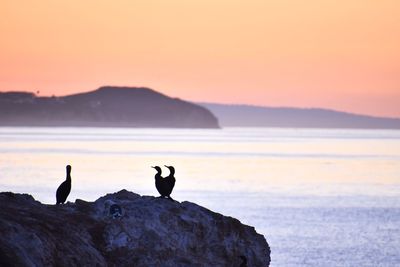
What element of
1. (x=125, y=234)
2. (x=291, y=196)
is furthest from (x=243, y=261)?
(x=291, y=196)

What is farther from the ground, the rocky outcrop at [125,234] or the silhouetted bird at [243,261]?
the rocky outcrop at [125,234]

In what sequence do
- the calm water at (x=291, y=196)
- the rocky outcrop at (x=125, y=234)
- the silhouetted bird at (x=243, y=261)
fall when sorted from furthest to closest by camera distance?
1. the calm water at (x=291, y=196)
2. the silhouetted bird at (x=243, y=261)
3. the rocky outcrop at (x=125, y=234)

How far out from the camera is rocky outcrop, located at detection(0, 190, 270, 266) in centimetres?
2017

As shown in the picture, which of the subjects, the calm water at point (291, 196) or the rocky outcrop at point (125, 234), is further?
the calm water at point (291, 196)

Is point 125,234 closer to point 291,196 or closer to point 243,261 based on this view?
point 243,261

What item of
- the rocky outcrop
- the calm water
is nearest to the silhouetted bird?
the rocky outcrop

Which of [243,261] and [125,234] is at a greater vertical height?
[125,234]

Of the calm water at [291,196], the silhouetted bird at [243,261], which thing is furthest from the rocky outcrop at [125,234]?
the calm water at [291,196]

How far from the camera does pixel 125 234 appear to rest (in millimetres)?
22562

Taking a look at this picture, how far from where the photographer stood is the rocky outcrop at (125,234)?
20.2 m

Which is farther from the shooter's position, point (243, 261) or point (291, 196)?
point (291, 196)

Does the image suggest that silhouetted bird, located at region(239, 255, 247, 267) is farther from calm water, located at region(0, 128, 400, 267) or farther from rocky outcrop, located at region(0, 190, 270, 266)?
calm water, located at region(0, 128, 400, 267)

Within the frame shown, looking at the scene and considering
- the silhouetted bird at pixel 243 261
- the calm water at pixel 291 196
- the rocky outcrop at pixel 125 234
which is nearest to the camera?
the rocky outcrop at pixel 125 234

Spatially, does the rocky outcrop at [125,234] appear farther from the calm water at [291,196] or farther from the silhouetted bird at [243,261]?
the calm water at [291,196]
